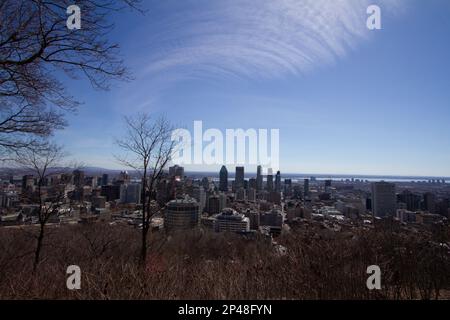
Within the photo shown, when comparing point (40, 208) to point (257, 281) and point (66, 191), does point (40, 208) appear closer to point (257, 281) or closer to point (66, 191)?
point (66, 191)

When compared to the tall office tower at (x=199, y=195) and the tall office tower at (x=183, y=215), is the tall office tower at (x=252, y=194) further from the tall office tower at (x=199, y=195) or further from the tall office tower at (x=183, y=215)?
the tall office tower at (x=183, y=215)

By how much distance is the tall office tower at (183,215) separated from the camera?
19623mm

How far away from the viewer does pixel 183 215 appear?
70.7 ft

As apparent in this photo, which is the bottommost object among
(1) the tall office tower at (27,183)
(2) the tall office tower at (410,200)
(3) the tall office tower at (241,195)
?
(3) the tall office tower at (241,195)

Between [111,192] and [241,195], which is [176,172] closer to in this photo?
[111,192]

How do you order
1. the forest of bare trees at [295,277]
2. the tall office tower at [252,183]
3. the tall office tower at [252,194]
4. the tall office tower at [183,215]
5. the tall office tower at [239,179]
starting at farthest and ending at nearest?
the tall office tower at [252,183], the tall office tower at [239,179], the tall office tower at [252,194], the tall office tower at [183,215], the forest of bare trees at [295,277]

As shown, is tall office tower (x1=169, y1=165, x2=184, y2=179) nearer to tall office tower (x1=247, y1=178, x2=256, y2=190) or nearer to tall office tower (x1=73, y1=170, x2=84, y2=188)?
tall office tower (x1=73, y1=170, x2=84, y2=188)

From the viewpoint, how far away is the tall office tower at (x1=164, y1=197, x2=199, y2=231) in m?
19.6

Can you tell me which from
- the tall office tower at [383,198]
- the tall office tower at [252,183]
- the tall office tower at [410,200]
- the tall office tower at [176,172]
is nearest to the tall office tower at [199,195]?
the tall office tower at [176,172]
